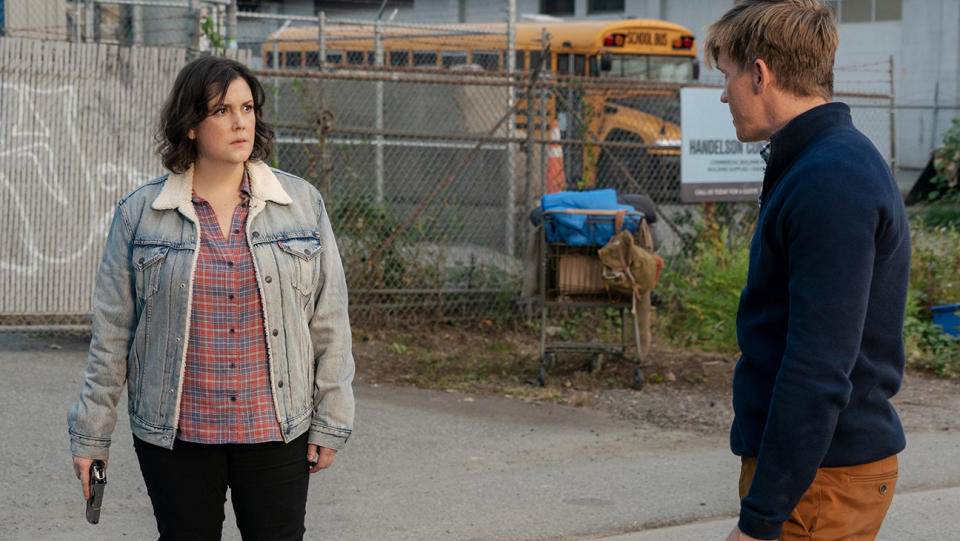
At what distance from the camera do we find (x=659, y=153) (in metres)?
11.3

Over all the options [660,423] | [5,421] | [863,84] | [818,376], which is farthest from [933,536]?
[863,84]

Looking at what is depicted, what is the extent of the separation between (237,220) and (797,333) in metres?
1.70

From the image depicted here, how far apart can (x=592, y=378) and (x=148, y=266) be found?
18.0 ft

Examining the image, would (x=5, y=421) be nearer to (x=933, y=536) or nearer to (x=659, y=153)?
(x=933, y=536)

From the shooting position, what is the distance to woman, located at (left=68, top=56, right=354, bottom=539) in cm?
307

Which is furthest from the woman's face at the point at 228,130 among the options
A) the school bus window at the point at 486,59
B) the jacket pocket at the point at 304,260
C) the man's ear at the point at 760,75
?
the school bus window at the point at 486,59

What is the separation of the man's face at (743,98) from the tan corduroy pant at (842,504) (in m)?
0.72

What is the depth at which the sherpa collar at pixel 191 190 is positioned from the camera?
3.14m

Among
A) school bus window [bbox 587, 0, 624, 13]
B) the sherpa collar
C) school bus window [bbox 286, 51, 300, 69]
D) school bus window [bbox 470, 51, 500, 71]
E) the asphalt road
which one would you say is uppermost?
school bus window [bbox 587, 0, 624, 13]

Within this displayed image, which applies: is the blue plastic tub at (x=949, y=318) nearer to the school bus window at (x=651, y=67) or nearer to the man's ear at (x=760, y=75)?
the man's ear at (x=760, y=75)

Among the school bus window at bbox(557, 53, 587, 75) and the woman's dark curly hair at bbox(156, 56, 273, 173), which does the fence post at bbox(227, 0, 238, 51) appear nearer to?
the woman's dark curly hair at bbox(156, 56, 273, 173)

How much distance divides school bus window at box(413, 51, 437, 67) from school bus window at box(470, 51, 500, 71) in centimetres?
97

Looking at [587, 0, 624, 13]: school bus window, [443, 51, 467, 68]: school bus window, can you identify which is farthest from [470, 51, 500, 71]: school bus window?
[587, 0, 624, 13]: school bus window

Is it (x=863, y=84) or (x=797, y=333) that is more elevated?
(x=863, y=84)
